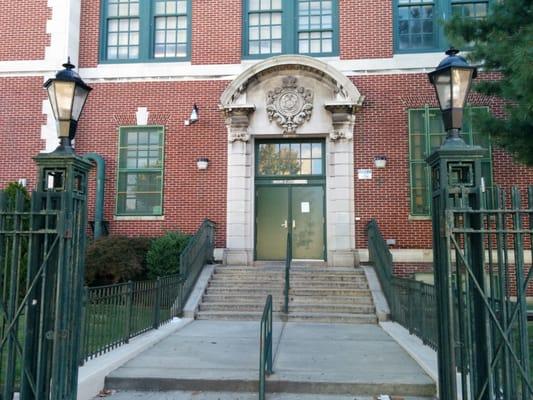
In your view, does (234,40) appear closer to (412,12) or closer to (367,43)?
(367,43)

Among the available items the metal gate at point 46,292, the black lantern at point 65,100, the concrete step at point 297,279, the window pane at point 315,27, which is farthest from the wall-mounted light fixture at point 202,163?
the metal gate at point 46,292

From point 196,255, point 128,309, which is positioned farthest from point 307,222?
point 128,309

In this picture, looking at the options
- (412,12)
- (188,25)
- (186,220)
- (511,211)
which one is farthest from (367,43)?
(511,211)

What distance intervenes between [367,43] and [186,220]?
23.0ft

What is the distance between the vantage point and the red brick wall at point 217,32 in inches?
540

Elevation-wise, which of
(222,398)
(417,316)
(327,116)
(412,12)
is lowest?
(222,398)

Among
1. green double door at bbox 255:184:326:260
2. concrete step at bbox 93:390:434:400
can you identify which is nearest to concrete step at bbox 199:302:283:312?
green double door at bbox 255:184:326:260

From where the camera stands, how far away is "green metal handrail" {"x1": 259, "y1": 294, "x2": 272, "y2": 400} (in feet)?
16.2

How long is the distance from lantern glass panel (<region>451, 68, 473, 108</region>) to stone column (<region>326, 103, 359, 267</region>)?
336 inches

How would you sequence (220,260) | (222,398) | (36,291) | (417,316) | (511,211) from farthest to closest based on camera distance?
(220,260)
(417,316)
(222,398)
(36,291)
(511,211)

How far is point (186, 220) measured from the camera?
1318 centimetres

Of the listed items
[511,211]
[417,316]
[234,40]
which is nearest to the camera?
[511,211]

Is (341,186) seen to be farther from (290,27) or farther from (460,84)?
(460,84)

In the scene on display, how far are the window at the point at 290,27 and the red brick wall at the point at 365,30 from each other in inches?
12.0
